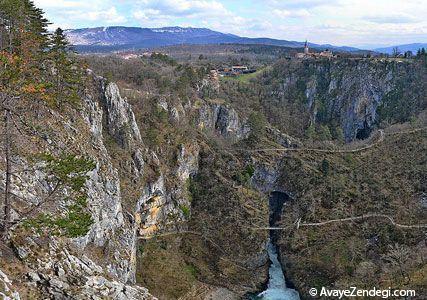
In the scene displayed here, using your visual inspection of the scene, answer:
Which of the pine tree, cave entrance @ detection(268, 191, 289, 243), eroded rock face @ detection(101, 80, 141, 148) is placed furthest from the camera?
cave entrance @ detection(268, 191, 289, 243)

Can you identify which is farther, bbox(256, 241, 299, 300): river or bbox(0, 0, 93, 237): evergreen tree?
bbox(256, 241, 299, 300): river

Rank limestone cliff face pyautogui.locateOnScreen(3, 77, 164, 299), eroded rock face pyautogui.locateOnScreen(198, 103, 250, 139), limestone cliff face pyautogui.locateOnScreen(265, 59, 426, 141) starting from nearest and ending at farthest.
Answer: limestone cliff face pyautogui.locateOnScreen(3, 77, 164, 299) < eroded rock face pyautogui.locateOnScreen(198, 103, 250, 139) < limestone cliff face pyautogui.locateOnScreen(265, 59, 426, 141)

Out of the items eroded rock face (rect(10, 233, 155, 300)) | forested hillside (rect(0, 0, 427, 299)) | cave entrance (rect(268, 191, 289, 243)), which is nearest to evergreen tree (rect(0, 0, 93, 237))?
forested hillside (rect(0, 0, 427, 299))

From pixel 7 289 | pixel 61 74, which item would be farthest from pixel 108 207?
pixel 7 289

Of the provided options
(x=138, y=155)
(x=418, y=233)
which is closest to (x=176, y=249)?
(x=138, y=155)

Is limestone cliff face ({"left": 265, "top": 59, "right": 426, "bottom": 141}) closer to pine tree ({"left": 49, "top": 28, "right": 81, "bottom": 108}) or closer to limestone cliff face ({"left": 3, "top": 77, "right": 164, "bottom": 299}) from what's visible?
limestone cliff face ({"left": 3, "top": 77, "right": 164, "bottom": 299})

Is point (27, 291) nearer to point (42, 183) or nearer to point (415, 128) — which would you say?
point (42, 183)

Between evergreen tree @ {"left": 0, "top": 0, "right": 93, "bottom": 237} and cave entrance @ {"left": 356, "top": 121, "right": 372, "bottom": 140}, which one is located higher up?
evergreen tree @ {"left": 0, "top": 0, "right": 93, "bottom": 237}

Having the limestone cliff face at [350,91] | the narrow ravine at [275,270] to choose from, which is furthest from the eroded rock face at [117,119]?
the limestone cliff face at [350,91]
